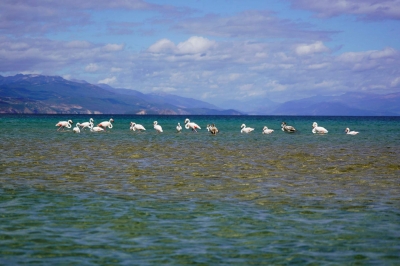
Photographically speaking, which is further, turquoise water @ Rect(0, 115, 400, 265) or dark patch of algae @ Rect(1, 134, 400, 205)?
dark patch of algae @ Rect(1, 134, 400, 205)

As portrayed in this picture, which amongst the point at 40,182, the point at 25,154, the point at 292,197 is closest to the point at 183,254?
the point at 292,197

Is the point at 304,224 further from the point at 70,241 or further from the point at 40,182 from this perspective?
the point at 40,182

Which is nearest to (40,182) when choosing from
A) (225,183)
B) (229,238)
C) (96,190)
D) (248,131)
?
(96,190)

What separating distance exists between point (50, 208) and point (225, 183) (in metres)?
6.52

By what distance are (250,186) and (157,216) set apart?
5.48 m

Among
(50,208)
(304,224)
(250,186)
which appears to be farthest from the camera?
(250,186)

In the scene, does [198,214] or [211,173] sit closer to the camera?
[198,214]

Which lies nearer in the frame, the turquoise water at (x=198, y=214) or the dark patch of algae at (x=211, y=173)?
the turquoise water at (x=198, y=214)

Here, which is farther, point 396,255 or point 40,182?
point 40,182

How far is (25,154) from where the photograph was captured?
92.3 feet

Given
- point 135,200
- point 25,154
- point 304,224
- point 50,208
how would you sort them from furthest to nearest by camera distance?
1. point 25,154
2. point 135,200
3. point 50,208
4. point 304,224

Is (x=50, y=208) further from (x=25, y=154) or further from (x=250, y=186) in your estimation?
(x=25, y=154)

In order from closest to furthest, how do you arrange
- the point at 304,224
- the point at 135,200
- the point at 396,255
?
the point at 396,255 < the point at 304,224 < the point at 135,200

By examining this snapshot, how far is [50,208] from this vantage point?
1330 cm
